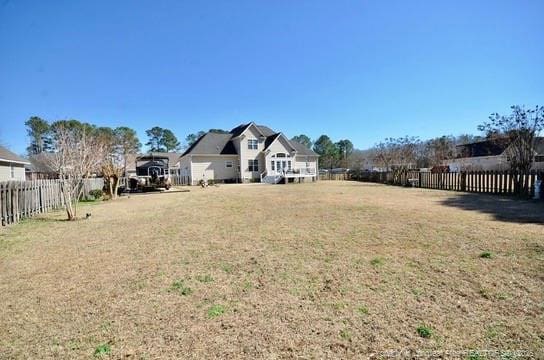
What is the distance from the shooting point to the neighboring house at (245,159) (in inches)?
1412

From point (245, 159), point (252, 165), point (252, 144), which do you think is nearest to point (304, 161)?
point (252, 165)

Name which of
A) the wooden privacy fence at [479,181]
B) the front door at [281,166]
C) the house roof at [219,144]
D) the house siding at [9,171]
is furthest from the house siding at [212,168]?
the wooden privacy fence at [479,181]

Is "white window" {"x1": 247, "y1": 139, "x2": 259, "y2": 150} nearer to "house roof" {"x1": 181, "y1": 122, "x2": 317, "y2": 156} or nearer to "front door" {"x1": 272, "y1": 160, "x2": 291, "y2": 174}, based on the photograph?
"house roof" {"x1": 181, "y1": 122, "x2": 317, "y2": 156}

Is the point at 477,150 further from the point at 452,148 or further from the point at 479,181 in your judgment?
the point at 479,181

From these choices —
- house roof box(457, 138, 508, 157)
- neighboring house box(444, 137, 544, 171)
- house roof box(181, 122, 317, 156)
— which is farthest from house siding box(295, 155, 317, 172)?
house roof box(457, 138, 508, 157)

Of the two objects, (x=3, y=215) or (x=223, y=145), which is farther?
(x=223, y=145)

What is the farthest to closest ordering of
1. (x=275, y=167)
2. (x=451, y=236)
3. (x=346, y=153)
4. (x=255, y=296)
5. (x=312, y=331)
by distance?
(x=346, y=153) → (x=275, y=167) → (x=451, y=236) → (x=255, y=296) → (x=312, y=331)

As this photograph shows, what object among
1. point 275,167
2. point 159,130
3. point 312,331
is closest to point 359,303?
point 312,331

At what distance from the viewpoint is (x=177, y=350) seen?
2770 millimetres

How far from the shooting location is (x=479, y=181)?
648 inches

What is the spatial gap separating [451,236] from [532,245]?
1330 mm

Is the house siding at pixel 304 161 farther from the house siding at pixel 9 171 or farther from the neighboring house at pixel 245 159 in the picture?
the house siding at pixel 9 171

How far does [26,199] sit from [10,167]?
1684 centimetres

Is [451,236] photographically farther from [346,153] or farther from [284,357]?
[346,153]
